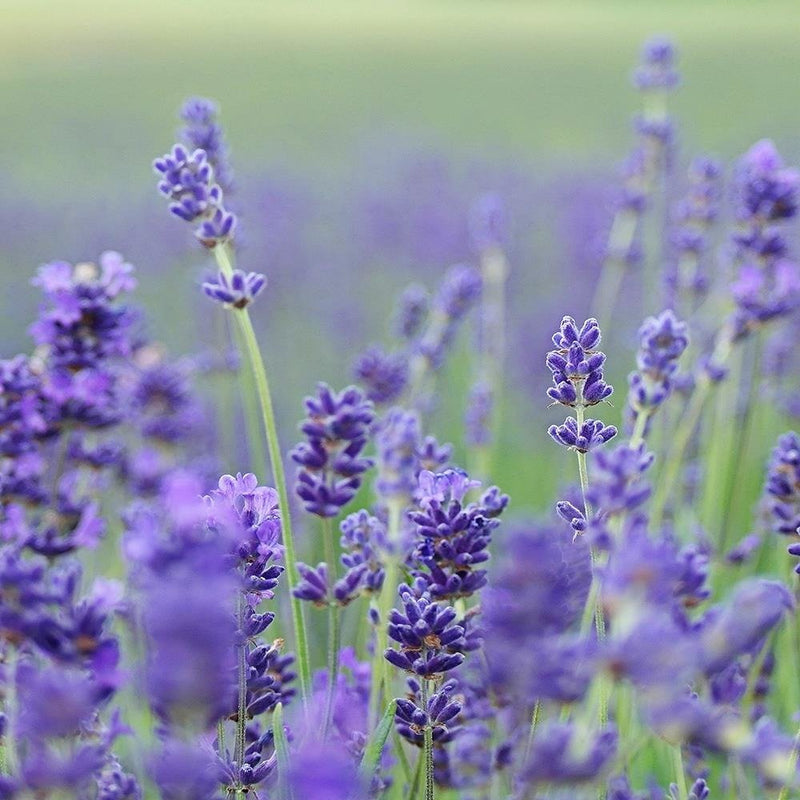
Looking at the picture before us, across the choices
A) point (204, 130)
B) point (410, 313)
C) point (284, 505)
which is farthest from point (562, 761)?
point (410, 313)

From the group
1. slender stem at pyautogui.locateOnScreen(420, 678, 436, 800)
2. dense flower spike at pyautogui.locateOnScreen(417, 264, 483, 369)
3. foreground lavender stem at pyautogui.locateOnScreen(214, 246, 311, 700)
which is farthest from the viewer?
dense flower spike at pyautogui.locateOnScreen(417, 264, 483, 369)

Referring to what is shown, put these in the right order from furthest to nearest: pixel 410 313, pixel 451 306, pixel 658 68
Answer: pixel 658 68 < pixel 410 313 < pixel 451 306

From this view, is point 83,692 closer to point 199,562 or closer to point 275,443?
point 199,562

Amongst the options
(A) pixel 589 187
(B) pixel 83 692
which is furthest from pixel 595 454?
(A) pixel 589 187

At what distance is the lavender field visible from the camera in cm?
86

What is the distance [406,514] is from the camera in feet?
4.43

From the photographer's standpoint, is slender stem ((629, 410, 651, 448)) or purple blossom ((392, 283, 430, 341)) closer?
slender stem ((629, 410, 651, 448))

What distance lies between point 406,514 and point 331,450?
5.5 inches

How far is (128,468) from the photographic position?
2689mm

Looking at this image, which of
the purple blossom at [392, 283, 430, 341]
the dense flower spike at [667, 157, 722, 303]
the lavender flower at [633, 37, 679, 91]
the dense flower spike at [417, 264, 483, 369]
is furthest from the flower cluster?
the lavender flower at [633, 37, 679, 91]

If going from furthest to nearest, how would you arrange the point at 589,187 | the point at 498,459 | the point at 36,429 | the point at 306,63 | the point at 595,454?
the point at 306,63, the point at 589,187, the point at 498,459, the point at 36,429, the point at 595,454

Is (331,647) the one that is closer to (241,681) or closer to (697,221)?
(241,681)

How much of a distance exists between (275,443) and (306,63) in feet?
49.7

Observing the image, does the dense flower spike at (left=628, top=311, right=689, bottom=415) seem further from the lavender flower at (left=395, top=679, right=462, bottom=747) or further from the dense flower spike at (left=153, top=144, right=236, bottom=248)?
the dense flower spike at (left=153, top=144, right=236, bottom=248)
